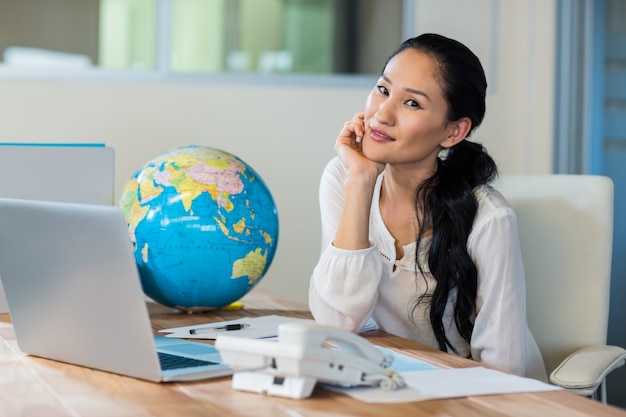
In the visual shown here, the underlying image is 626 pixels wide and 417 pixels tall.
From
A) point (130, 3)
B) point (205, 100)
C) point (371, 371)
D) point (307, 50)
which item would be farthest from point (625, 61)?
point (371, 371)

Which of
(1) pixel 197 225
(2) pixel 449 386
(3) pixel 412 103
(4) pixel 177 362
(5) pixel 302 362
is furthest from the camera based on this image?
(3) pixel 412 103

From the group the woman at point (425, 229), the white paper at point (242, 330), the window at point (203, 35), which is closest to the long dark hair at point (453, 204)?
the woman at point (425, 229)

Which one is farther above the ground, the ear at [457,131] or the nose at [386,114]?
the nose at [386,114]

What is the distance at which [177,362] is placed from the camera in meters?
1.33

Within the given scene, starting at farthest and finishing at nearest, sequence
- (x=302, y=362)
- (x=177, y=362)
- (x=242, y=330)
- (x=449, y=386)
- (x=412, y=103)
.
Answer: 1. (x=412, y=103)
2. (x=242, y=330)
3. (x=177, y=362)
4. (x=449, y=386)
5. (x=302, y=362)

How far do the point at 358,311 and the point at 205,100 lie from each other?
168 cm

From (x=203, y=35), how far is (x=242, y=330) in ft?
6.38

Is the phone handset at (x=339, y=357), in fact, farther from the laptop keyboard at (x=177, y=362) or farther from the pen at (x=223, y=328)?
the pen at (x=223, y=328)

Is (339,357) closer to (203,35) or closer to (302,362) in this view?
(302,362)

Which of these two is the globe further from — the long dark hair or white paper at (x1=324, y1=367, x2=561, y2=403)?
white paper at (x1=324, y1=367, x2=561, y2=403)

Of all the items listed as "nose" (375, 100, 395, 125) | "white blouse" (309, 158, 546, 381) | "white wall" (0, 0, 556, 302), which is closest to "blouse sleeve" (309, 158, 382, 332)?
"white blouse" (309, 158, 546, 381)

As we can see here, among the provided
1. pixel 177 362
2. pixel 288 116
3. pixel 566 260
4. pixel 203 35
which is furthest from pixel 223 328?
pixel 203 35

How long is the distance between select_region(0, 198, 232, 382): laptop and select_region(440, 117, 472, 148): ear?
0.81m

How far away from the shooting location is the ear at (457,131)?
6.32ft
